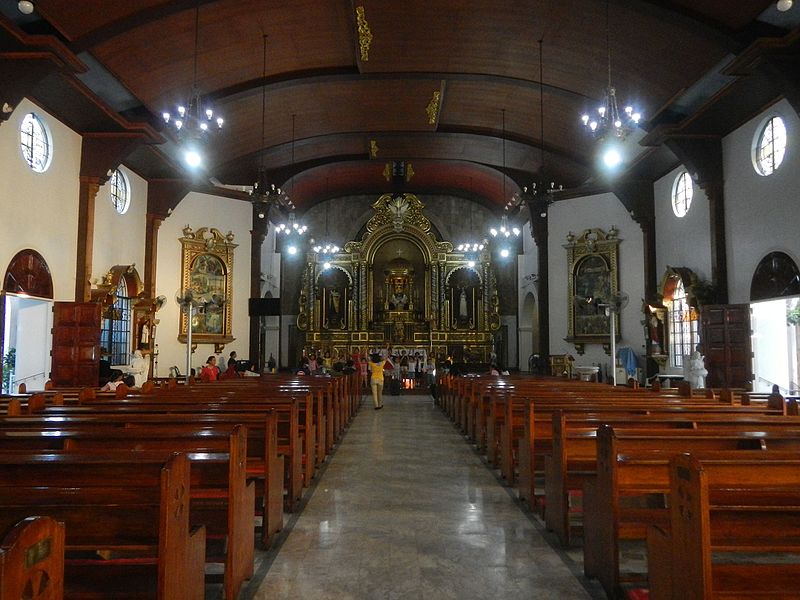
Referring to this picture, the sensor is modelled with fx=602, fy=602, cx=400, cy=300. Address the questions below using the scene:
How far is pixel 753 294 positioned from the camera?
37.7ft

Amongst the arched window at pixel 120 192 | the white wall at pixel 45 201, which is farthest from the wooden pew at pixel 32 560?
the arched window at pixel 120 192

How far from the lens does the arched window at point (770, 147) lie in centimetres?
1071

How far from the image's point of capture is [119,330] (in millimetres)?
14781

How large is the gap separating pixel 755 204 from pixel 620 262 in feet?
20.5

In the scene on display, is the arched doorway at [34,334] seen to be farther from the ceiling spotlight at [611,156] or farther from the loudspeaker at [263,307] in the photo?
the ceiling spotlight at [611,156]

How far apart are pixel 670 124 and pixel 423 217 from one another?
13686 mm

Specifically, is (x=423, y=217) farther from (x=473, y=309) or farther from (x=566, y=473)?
(x=566, y=473)

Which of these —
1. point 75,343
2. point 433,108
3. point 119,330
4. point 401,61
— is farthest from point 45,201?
point 433,108

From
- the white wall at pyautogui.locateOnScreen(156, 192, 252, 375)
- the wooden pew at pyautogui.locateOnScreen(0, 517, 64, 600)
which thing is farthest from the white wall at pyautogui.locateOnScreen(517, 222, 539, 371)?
the wooden pew at pyautogui.locateOnScreen(0, 517, 64, 600)

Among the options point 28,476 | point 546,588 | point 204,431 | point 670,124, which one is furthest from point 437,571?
point 670,124

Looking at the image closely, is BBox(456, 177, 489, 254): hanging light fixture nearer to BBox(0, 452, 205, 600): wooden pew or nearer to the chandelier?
the chandelier

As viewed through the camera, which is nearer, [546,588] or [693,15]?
[546,588]

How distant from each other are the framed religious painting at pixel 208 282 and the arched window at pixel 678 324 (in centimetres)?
1221

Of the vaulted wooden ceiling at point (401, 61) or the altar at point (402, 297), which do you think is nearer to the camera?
the vaulted wooden ceiling at point (401, 61)
